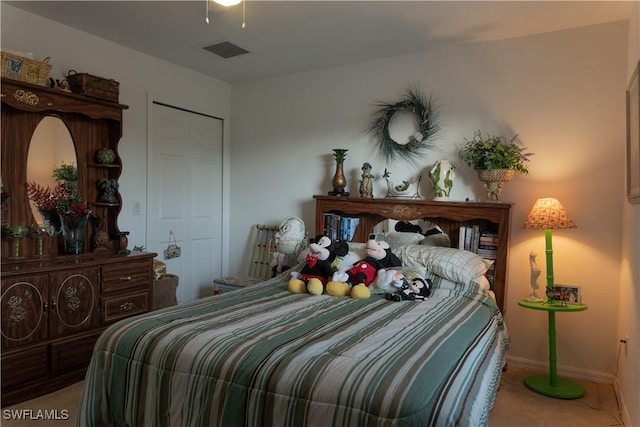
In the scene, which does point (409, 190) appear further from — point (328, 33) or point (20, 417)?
point (20, 417)

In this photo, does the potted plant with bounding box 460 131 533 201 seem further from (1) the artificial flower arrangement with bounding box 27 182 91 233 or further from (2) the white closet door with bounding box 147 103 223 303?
(1) the artificial flower arrangement with bounding box 27 182 91 233

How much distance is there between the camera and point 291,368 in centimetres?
151

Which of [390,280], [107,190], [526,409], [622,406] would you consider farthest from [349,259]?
[107,190]

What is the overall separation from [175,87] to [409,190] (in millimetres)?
2378

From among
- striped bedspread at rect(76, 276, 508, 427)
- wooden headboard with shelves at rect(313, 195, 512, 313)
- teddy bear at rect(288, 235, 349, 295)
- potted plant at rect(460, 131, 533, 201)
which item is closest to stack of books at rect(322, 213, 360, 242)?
wooden headboard with shelves at rect(313, 195, 512, 313)

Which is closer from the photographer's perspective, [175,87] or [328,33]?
[328,33]

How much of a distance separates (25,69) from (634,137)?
3624mm

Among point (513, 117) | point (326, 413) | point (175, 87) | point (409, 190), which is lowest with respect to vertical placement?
point (326, 413)

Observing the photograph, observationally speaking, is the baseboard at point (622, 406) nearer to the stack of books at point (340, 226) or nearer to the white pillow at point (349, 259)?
the white pillow at point (349, 259)

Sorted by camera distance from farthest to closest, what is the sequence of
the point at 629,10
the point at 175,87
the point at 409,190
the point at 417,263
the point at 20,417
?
the point at 175,87, the point at 409,190, the point at 417,263, the point at 629,10, the point at 20,417

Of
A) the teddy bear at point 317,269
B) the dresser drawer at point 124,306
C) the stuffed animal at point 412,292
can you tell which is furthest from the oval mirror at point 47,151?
the stuffed animal at point 412,292

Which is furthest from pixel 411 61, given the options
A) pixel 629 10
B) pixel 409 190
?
pixel 629 10

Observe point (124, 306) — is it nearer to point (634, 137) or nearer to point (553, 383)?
point (553, 383)

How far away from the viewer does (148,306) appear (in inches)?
131
